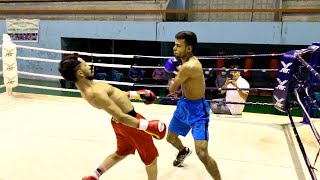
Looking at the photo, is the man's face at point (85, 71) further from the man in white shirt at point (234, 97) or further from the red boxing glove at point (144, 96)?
the man in white shirt at point (234, 97)

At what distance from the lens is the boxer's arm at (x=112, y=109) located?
2.02 meters

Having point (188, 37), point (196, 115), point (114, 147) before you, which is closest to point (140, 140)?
point (196, 115)

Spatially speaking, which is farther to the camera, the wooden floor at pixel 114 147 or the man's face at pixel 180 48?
the wooden floor at pixel 114 147

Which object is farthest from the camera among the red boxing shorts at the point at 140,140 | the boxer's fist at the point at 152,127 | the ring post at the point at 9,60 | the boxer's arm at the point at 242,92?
the ring post at the point at 9,60

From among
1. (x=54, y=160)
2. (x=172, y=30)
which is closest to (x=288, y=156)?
(x=54, y=160)

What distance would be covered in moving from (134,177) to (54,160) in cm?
81

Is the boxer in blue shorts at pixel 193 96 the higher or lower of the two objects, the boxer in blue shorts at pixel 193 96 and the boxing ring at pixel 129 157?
the higher

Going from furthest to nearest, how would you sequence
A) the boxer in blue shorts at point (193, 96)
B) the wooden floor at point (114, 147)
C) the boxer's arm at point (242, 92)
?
the boxer's arm at point (242, 92) < the wooden floor at point (114, 147) < the boxer in blue shorts at point (193, 96)

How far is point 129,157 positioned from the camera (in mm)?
3197

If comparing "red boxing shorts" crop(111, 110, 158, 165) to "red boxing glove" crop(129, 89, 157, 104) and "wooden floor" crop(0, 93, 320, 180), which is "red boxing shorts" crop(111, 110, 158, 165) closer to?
"red boxing glove" crop(129, 89, 157, 104)

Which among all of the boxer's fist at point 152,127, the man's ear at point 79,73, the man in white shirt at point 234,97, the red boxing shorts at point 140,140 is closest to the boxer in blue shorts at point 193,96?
the red boxing shorts at point 140,140

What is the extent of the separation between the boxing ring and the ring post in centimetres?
60

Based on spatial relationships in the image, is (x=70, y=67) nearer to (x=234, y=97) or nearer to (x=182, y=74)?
(x=182, y=74)

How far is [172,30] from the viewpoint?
8.41m
